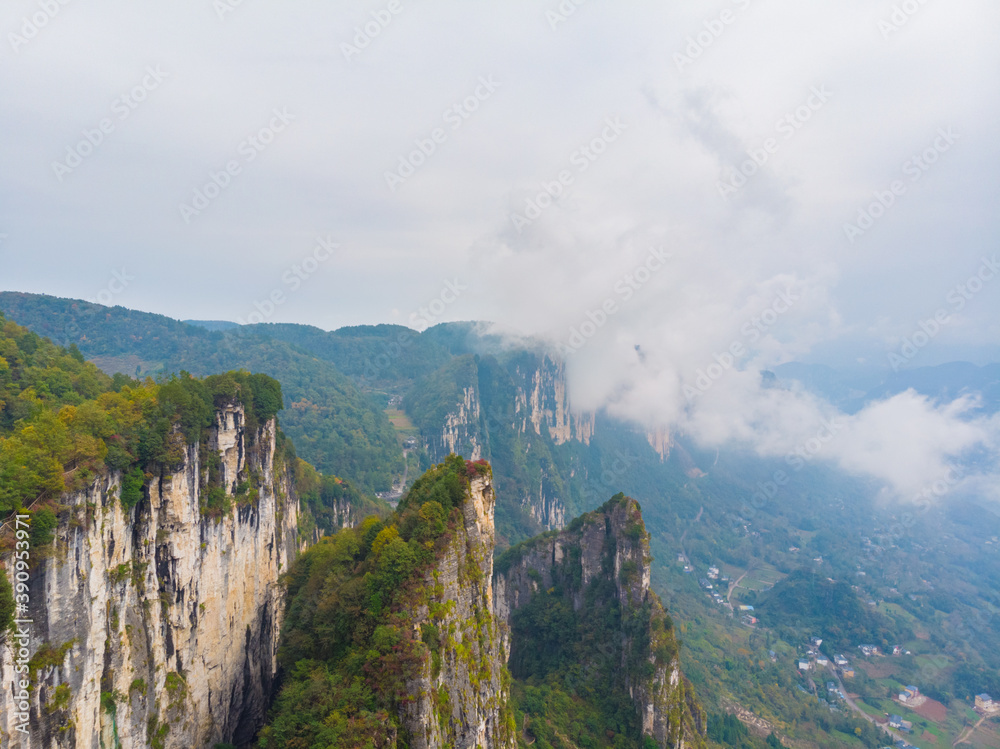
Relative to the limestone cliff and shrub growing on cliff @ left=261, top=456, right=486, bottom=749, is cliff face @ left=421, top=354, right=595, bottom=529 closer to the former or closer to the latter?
the limestone cliff

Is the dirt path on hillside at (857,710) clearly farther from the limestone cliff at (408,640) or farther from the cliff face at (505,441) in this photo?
the limestone cliff at (408,640)

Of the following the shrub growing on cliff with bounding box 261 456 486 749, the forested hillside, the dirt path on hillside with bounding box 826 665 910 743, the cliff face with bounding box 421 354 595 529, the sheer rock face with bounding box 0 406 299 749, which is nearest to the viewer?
the sheer rock face with bounding box 0 406 299 749

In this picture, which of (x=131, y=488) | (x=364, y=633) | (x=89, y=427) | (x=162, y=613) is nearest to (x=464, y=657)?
(x=364, y=633)

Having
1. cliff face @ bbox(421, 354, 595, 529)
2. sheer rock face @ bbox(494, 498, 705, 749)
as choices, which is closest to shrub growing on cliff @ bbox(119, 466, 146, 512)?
sheer rock face @ bbox(494, 498, 705, 749)

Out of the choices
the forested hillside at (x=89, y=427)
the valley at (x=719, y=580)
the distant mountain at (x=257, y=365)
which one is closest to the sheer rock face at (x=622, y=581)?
the valley at (x=719, y=580)

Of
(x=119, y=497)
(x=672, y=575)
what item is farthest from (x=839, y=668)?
(x=119, y=497)

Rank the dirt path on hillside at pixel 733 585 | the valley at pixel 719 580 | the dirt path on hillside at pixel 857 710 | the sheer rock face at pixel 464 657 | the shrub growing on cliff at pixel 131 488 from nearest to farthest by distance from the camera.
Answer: the sheer rock face at pixel 464 657 → the shrub growing on cliff at pixel 131 488 → the valley at pixel 719 580 → the dirt path on hillside at pixel 857 710 → the dirt path on hillside at pixel 733 585
